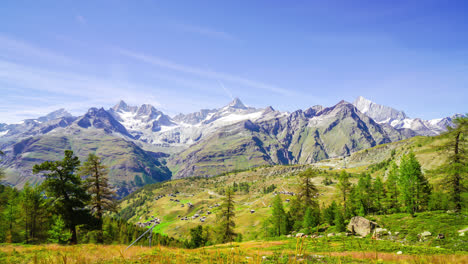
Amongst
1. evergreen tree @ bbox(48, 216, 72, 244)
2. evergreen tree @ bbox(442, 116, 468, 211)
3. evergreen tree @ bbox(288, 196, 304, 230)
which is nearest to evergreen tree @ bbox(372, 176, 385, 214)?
evergreen tree @ bbox(288, 196, 304, 230)

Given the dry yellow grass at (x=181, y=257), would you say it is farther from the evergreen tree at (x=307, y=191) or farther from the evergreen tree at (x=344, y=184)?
the evergreen tree at (x=344, y=184)

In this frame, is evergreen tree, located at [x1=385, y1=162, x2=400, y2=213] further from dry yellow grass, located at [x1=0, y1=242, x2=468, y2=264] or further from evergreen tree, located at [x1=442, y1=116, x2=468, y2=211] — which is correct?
dry yellow grass, located at [x1=0, y1=242, x2=468, y2=264]

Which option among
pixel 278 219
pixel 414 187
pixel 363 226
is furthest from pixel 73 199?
pixel 414 187

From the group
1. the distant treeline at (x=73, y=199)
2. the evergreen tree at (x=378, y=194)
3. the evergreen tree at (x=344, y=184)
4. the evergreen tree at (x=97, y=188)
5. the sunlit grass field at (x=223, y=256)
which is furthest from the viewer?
the evergreen tree at (x=344, y=184)

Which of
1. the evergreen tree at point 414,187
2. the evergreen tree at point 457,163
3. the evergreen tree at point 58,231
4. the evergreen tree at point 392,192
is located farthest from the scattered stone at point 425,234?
the evergreen tree at point 58,231

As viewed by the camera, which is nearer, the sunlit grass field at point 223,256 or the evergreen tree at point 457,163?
the sunlit grass field at point 223,256

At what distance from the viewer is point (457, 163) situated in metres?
34.6

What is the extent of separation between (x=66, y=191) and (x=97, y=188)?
433cm

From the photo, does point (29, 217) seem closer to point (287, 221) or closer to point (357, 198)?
point (287, 221)

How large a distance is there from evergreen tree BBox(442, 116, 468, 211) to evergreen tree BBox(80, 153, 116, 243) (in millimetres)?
56941

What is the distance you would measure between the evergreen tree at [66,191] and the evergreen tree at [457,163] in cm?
5942

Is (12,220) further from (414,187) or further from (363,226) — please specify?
(414,187)

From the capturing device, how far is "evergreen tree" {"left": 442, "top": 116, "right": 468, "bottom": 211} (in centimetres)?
3431

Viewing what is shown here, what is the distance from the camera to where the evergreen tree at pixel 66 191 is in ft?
98.6
